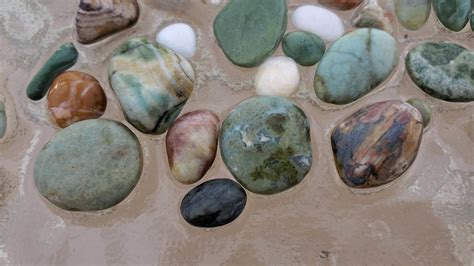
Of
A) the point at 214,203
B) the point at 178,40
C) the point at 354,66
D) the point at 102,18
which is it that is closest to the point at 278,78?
the point at 354,66

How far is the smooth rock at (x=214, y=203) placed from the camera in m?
1.71

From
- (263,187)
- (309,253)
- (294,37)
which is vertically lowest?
(309,253)

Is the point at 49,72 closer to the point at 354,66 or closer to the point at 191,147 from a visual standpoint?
the point at 191,147

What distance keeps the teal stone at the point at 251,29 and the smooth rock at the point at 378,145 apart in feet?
1.45

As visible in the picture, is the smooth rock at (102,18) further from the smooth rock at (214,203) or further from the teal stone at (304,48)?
the smooth rock at (214,203)

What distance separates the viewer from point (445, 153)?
1861 mm

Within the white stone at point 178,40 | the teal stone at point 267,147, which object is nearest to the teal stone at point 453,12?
the teal stone at point 267,147

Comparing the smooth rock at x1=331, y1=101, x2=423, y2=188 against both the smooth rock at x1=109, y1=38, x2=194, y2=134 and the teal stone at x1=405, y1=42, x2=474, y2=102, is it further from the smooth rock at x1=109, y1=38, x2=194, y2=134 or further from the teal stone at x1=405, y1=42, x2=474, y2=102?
the smooth rock at x1=109, y1=38, x2=194, y2=134

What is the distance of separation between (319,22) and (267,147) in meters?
0.59

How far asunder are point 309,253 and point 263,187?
270 millimetres

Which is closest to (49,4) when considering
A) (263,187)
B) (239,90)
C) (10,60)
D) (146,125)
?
(10,60)

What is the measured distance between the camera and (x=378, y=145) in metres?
1.75

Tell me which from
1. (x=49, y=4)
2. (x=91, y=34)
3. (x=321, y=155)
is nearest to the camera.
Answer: (x=321, y=155)

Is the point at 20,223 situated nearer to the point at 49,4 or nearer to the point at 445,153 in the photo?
the point at 49,4
